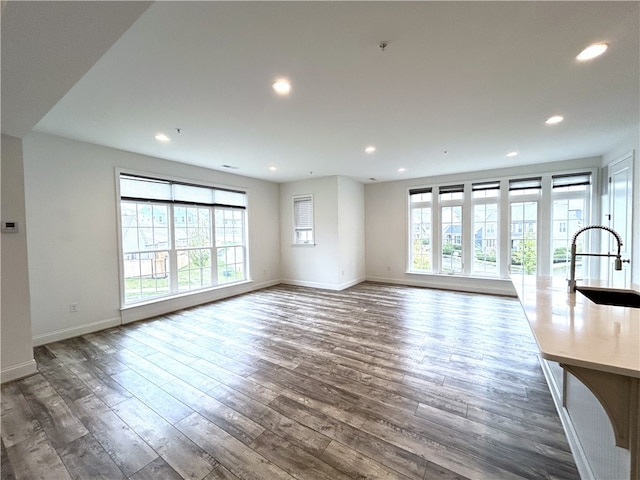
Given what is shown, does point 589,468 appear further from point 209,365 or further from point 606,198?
point 606,198

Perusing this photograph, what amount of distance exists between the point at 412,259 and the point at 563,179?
3.16 metres

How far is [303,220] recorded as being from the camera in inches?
249

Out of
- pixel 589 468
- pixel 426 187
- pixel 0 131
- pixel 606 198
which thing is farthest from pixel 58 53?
pixel 606 198

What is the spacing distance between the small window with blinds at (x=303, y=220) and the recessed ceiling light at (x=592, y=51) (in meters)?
4.76

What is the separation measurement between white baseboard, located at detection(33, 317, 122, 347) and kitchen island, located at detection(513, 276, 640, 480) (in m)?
4.76

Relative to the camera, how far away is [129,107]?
99.0 inches

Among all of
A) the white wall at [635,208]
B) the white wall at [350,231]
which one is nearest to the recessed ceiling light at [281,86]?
the white wall at [350,231]

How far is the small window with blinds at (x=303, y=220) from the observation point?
6195 mm

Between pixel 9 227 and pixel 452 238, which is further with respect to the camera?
pixel 452 238

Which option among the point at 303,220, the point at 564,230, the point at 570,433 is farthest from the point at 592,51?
the point at 303,220

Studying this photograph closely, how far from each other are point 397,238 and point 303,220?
2365mm

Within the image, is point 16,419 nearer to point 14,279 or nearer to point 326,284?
point 14,279

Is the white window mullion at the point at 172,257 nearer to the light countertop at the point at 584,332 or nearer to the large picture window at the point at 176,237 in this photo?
the large picture window at the point at 176,237

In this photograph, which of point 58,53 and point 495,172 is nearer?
point 58,53
